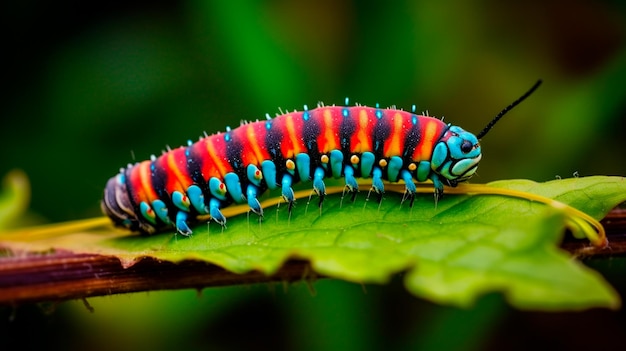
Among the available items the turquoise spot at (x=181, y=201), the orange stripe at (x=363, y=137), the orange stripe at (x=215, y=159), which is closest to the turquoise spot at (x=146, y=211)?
the turquoise spot at (x=181, y=201)

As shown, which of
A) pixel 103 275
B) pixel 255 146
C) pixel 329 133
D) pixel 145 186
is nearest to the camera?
pixel 103 275

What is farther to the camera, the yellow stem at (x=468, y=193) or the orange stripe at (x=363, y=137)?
the orange stripe at (x=363, y=137)

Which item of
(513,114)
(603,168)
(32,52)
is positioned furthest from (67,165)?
(603,168)

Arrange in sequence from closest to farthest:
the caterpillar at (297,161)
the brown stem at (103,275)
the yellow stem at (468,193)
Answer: the yellow stem at (468,193), the brown stem at (103,275), the caterpillar at (297,161)

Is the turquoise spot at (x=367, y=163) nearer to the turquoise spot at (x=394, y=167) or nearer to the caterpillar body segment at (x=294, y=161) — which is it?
the caterpillar body segment at (x=294, y=161)

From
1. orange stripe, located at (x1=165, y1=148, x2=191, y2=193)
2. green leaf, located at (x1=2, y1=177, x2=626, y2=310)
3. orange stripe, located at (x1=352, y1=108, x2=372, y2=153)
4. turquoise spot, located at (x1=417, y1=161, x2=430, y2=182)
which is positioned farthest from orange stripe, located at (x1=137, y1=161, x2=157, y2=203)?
turquoise spot, located at (x1=417, y1=161, x2=430, y2=182)

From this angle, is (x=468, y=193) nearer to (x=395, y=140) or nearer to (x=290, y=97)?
(x=395, y=140)

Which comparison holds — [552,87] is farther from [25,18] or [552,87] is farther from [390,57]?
[25,18]

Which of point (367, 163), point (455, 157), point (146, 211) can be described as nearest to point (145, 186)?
point (146, 211)
